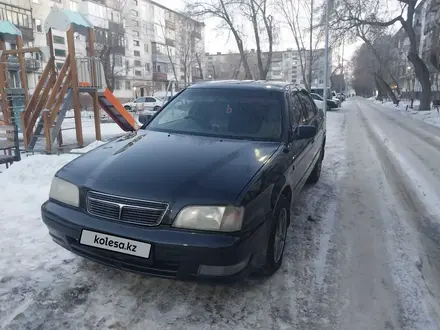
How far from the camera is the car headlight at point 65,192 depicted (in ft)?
8.69

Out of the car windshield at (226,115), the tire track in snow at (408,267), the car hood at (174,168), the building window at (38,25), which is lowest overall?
the tire track in snow at (408,267)

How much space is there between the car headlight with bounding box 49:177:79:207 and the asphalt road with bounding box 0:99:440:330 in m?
0.66

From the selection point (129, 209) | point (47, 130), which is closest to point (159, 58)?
point (47, 130)

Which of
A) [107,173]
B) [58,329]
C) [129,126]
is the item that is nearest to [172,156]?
[107,173]

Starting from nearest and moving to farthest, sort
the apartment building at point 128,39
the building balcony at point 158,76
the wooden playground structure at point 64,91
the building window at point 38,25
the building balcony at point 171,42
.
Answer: the wooden playground structure at point 64,91 < the apartment building at point 128,39 < the building window at point 38,25 < the building balcony at point 171,42 < the building balcony at point 158,76

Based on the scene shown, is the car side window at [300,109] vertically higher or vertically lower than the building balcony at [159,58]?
lower

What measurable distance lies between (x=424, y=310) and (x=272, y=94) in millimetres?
2448

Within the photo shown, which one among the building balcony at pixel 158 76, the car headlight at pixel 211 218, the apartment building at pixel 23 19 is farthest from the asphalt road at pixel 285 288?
the building balcony at pixel 158 76

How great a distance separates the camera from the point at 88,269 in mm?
3012

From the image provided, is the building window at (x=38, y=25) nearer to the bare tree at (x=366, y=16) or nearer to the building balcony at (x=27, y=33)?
the building balcony at (x=27, y=33)

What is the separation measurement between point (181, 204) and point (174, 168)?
42 centimetres

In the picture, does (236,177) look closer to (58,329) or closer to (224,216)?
(224,216)

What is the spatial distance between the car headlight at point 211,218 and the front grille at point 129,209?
139mm

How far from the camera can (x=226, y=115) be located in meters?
3.75
